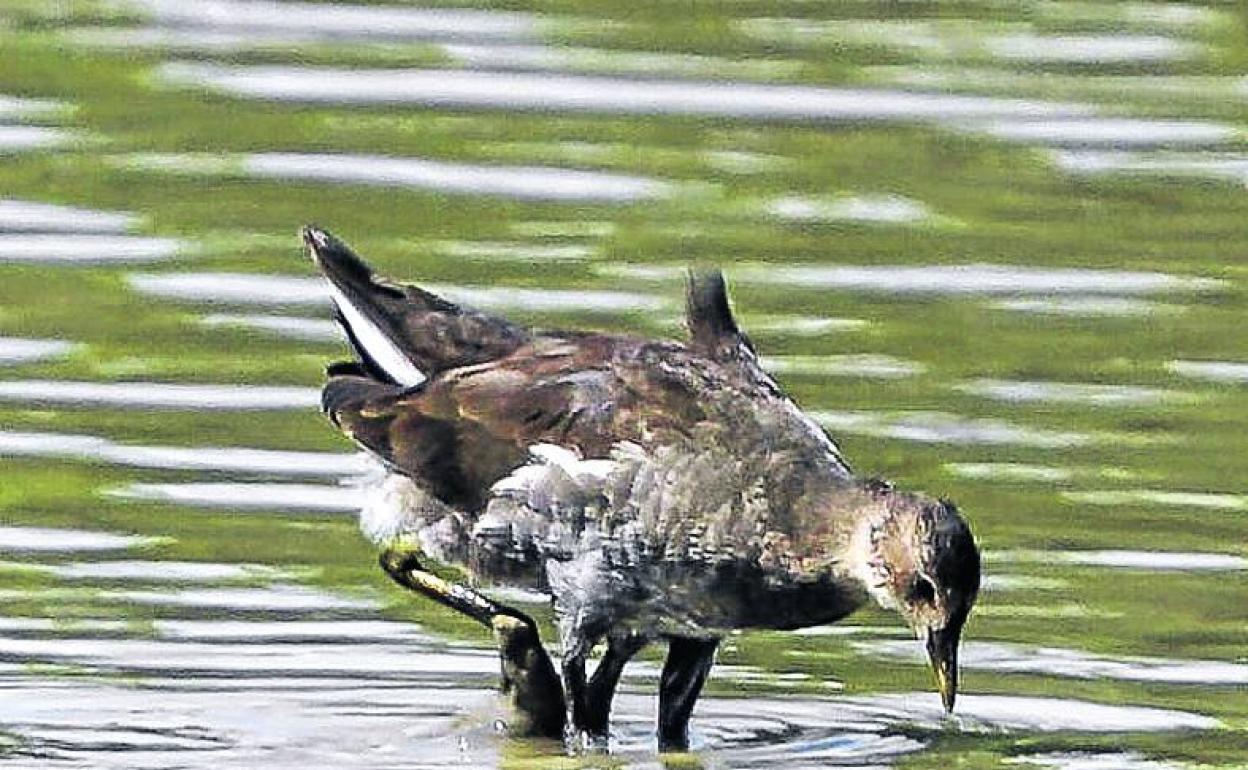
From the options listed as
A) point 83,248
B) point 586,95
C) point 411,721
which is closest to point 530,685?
point 411,721

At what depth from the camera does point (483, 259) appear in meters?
15.7

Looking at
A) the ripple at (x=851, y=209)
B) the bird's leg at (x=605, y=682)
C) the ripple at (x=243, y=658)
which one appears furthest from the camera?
the ripple at (x=851, y=209)

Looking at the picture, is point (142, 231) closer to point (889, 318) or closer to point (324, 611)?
point (889, 318)

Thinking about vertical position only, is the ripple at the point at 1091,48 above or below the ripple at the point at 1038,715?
above

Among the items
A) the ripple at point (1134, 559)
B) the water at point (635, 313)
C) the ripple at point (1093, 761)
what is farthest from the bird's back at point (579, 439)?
the ripple at point (1134, 559)

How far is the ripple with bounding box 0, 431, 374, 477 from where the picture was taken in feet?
44.9

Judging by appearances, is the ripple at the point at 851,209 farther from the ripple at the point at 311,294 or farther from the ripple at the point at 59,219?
the ripple at the point at 59,219

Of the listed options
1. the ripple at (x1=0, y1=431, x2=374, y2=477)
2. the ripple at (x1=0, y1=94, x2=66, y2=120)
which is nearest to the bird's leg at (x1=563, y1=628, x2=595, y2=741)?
the ripple at (x1=0, y1=431, x2=374, y2=477)

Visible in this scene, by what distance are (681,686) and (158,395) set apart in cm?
307

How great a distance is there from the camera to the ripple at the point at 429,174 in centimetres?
1650

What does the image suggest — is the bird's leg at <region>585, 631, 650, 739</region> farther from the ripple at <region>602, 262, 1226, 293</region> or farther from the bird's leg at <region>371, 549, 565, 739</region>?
the ripple at <region>602, 262, 1226, 293</region>

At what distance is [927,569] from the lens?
1118 cm

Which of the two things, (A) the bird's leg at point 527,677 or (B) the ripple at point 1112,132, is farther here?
(B) the ripple at point 1112,132

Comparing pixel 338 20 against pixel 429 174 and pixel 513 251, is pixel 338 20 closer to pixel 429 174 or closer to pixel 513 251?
pixel 429 174
